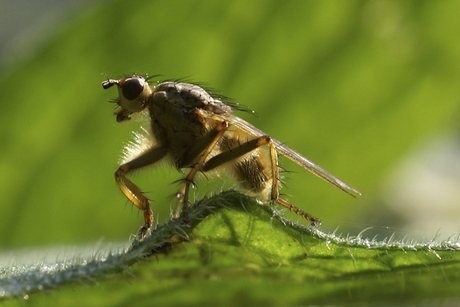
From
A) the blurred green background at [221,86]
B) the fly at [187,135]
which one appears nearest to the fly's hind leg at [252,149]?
the fly at [187,135]

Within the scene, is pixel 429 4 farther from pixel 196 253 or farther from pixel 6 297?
pixel 6 297

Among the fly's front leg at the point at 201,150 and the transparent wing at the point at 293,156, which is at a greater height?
the transparent wing at the point at 293,156

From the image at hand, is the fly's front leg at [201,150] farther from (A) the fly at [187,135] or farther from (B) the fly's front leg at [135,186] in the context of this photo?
(B) the fly's front leg at [135,186]

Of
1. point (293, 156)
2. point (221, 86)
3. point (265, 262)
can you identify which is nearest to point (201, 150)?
point (293, 156)

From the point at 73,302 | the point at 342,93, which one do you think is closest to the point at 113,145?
the point at 342,93

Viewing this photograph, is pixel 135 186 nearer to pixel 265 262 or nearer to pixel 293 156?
pixel 293 156
